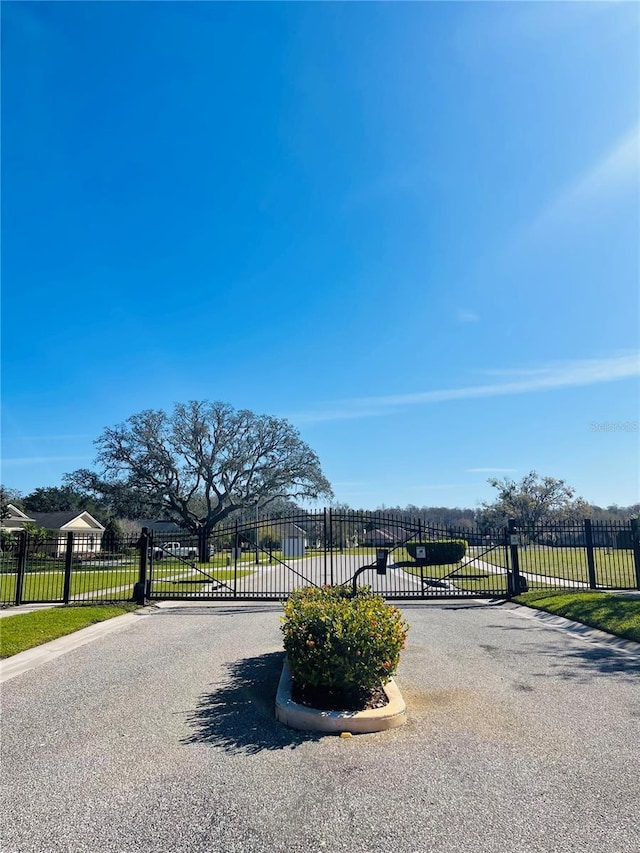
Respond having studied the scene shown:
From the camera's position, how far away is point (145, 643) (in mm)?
9516

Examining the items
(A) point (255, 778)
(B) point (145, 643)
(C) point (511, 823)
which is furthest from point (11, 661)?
(C) point (511, 823)

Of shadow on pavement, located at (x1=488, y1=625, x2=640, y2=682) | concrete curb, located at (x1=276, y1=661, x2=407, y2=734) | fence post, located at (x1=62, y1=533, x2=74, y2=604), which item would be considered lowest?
shadow on pavement, located at (x1=488, y1=625, x2=640, y2=682)

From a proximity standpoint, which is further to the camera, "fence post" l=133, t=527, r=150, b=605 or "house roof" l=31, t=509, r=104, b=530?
"house roof" l=31, t=509, r=104, b=530

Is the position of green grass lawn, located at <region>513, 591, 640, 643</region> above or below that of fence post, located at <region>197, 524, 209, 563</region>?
below

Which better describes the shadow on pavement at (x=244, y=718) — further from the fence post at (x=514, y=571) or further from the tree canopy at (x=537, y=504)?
the tree canopy at (x=537, y=504)

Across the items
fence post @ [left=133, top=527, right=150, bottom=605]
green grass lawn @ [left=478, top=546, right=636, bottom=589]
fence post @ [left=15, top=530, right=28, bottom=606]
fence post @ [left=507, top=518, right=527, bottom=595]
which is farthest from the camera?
green grass lawn @ [left=478, top=546, right=636, bottom=589]

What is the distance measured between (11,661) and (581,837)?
26.0ft

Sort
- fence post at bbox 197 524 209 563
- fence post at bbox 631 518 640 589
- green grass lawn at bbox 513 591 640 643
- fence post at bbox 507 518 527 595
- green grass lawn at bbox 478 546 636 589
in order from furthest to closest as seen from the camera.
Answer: green grass lawn at bbox 478 546 636 589 → fence post at bbox 197 524 209 563 → fence post at bbox 631 518 640 589 → fence post at bbox 507 518 527 595 → green grass lawn at bbox 513 591 640 643

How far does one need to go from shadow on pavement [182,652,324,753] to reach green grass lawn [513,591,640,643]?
6151mm

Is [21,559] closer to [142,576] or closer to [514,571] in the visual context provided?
[142,576]

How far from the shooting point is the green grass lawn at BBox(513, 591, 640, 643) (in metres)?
9.58

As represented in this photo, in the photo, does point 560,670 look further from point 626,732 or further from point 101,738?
point 101,738

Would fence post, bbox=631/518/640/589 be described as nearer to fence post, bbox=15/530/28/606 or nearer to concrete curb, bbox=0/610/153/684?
concrete curb, bbox=0/610/153/684

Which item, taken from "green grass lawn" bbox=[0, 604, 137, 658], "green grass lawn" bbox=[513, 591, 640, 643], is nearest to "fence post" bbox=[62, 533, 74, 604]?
"green grass lawn" bbox=[0, 604, 137, 658]
